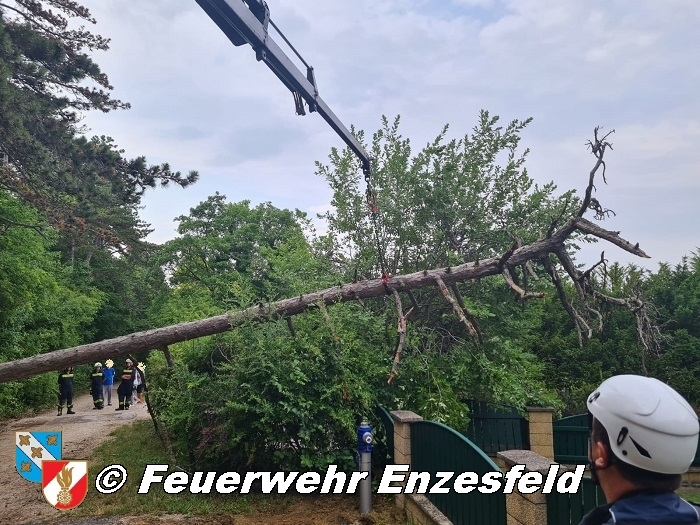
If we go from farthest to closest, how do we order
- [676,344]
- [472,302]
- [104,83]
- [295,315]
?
[676,344] → [104,83] → [472,302] → [295,315]

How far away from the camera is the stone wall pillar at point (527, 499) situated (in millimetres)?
3580

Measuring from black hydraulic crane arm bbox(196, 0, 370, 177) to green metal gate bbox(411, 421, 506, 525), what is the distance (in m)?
5.24

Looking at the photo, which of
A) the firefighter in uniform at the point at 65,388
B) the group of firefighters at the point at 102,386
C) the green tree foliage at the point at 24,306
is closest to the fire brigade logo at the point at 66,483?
the green tree foliage at the point at 24,306

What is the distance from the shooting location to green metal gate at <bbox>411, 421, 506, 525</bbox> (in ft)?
14.4

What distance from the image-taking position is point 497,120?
38.1ft

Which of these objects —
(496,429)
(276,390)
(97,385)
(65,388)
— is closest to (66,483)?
(276,390)

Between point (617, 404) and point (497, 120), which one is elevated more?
point (497, 120)

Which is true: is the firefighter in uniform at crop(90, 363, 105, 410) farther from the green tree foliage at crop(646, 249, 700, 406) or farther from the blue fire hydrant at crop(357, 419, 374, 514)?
the green tree foliage at crop(646, 249, 700, 406)

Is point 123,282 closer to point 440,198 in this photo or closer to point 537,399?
point 440,198

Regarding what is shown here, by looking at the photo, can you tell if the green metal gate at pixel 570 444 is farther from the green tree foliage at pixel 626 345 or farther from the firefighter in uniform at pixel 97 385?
the firefighter in uniform at pixel 97 385

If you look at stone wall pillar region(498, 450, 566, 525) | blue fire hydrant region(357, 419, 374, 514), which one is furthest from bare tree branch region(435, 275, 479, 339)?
stone wall pillar region(498, 450, 566, 525)

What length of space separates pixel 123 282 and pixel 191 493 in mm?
29512

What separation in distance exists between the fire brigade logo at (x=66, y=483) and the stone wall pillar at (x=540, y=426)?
7.00 m

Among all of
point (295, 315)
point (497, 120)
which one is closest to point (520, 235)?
point (497, 120)
